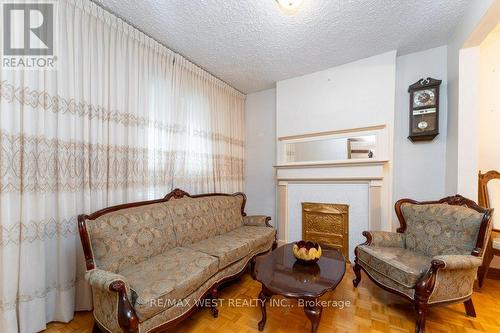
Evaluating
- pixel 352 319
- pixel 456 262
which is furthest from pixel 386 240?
pixel 352 319

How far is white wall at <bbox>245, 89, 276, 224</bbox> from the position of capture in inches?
150

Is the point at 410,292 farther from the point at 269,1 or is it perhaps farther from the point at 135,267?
the point at 269,1

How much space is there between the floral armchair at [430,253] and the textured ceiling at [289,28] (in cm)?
187

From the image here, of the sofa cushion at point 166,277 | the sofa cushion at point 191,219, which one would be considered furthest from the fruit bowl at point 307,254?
the sofa cushion at point 191,219

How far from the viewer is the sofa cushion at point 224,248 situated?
1975 millimetres

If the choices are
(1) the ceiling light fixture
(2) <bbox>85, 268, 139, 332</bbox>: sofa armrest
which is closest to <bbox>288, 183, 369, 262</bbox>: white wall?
(1) the ceiling light fixture

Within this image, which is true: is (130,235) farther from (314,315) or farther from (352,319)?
(352,319)

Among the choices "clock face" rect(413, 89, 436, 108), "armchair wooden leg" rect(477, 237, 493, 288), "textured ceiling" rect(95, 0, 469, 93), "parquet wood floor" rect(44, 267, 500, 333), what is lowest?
"parquet wood floor" rect(44, 267, 500, 333)

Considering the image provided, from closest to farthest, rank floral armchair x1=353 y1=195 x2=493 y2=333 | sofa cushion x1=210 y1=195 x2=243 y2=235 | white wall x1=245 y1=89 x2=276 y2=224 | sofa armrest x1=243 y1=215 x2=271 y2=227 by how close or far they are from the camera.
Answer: floral armchair x1=353 y1=195 x2=493 y2=333
sofa cushion x1=210 y1=195 x2=243 y2=235
sofa armrest x1=243 y1=215 x2=271 y2=227
white wall x1=245 y1=89 x2=276 y2=224

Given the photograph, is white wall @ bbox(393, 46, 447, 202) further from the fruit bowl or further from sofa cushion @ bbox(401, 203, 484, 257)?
the fruit bowl

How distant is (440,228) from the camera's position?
6.61ft

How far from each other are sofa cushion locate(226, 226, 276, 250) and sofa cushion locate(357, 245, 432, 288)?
3.43 feet

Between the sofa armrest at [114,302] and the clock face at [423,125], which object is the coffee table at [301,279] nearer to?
the sofa armrest at [114,302]

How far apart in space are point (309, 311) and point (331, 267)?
0.46 m
